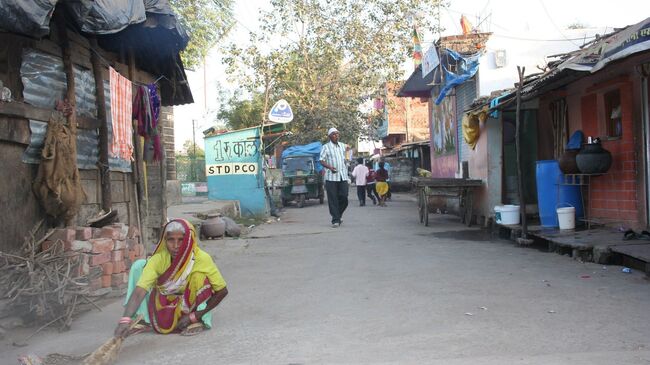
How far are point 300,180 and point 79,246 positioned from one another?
54.7 ft

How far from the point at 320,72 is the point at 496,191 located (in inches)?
674

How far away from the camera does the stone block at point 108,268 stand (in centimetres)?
615

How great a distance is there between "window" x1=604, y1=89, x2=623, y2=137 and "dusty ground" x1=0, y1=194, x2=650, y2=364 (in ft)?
7.35

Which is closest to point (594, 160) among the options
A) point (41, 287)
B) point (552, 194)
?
point (552, 194)

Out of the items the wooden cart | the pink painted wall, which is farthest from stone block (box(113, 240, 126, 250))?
the pink painted wall

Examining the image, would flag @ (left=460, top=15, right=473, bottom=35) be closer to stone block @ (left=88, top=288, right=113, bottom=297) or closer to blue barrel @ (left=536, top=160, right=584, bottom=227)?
blue barrel @ (left=536, top=160, right=584, bottom=227)

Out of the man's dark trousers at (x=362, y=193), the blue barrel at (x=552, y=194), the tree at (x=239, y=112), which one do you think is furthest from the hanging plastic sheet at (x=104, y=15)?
the tree at (x=239, y=112)

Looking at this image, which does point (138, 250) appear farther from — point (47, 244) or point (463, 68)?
point (463, 68)

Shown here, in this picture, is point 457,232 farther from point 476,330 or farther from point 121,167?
point 476,330

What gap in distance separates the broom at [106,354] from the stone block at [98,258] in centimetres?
197

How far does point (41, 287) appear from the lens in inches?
198

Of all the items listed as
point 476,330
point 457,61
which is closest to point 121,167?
point 476,330

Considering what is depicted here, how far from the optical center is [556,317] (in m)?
4.77

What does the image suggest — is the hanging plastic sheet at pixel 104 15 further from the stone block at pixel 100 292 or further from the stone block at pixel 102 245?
the stone block at pixel 100 292
